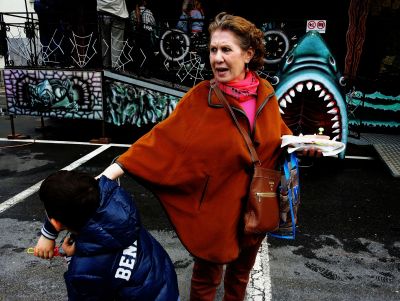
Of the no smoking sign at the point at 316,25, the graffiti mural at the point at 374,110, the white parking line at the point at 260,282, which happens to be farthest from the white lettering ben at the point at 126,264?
the graffiti mural at the point at 374,110

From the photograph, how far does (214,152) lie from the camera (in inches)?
75.3

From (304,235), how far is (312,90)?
284 centimetres

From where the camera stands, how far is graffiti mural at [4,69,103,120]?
7.45 metres

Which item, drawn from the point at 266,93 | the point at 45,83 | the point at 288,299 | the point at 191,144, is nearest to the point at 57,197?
the point at 191,144

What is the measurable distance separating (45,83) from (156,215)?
4806 millimetres

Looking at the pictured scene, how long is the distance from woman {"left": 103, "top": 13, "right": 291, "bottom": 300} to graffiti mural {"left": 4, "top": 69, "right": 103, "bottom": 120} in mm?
5796

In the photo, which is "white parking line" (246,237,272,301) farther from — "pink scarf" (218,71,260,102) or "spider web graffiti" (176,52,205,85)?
"spider web graffiti" (176,52,205,85)

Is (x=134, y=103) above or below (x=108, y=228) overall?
below

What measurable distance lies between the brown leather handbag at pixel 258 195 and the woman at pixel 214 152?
0.11 ft

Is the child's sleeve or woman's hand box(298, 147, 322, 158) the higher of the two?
woman's hand box(298, 147, 322, 158)

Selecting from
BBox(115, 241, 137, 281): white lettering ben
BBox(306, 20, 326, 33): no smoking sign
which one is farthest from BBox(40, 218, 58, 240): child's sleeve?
BBox(306, 20, 326, 33): no smoking sign

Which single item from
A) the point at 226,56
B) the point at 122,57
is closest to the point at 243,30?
the point at 226,56

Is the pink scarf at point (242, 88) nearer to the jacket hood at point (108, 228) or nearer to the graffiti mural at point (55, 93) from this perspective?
the jacket hood at point (108, 228)

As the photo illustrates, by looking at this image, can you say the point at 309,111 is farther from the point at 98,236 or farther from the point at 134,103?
the point at 98,236
